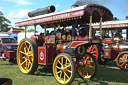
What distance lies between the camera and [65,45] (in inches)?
172

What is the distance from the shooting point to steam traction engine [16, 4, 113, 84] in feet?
12.6

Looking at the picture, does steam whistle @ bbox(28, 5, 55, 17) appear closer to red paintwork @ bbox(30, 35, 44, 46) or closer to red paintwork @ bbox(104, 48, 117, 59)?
red paintwork @ bbox(30, 35, 44, 46)

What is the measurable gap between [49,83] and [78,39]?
1428 millimetres

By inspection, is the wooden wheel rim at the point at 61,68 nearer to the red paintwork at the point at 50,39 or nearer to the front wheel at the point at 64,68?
the front wheel at the point at 64,68

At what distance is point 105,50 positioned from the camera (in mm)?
6738

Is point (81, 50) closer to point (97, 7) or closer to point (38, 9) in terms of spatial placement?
point (97, 7)

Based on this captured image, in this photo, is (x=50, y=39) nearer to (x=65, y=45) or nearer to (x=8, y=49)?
(x=65, y=45)

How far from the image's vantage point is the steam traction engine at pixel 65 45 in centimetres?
383

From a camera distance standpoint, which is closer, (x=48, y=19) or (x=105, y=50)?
(x=48, y=19)

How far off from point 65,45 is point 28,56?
54.0 inches

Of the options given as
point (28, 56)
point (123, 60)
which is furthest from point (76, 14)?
point (123, 60)

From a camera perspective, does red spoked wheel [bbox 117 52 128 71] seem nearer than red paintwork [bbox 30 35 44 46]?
No

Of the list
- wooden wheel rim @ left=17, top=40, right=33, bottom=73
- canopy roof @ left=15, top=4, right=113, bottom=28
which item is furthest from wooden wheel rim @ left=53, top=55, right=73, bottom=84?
wooden wheel rim @ left=17, top=40, right=33, bottom=73

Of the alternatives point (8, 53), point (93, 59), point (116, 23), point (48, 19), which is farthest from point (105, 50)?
point (116, 23)
